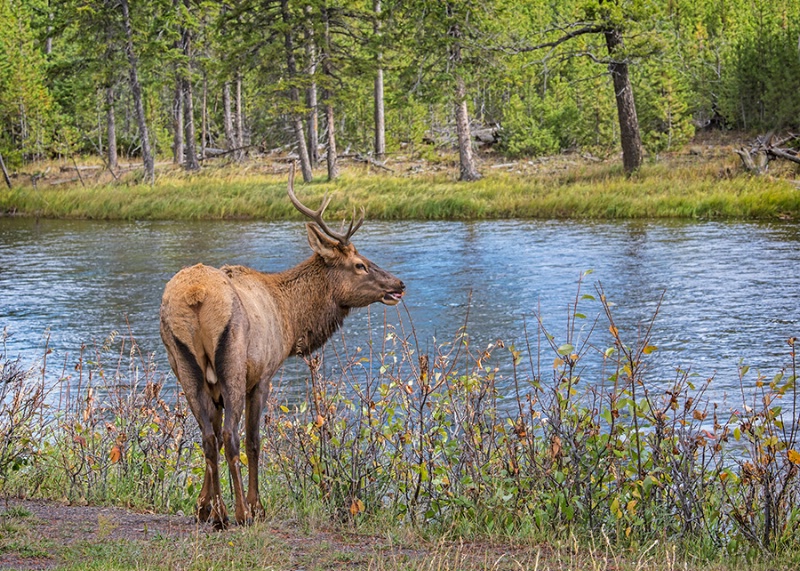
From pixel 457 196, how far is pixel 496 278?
12181 millimetres

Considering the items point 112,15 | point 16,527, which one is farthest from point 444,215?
point 16,527

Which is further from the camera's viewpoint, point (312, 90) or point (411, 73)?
point (312, 90)

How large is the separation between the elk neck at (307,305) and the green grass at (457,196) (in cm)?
2119

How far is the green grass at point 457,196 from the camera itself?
28.0m

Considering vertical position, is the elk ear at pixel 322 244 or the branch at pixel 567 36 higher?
the branch at pixel 567 36

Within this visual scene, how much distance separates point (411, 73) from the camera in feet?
113

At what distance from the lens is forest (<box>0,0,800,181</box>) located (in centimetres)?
3398

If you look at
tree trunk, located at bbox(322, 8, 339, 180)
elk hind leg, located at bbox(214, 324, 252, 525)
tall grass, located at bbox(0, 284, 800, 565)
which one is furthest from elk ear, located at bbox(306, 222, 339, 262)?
tree trunk, located at bbox(322, 8, 339, 180)

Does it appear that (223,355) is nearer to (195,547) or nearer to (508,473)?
(195,547)

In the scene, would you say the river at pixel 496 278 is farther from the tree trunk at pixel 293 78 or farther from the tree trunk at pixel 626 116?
the tree trunk at pixel 293 78

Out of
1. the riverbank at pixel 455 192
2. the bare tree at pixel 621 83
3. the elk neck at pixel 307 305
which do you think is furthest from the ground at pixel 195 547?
the bare tree at pixel 621 83

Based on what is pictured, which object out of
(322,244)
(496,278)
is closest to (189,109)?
(496,278)

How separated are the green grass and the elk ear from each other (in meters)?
21.1

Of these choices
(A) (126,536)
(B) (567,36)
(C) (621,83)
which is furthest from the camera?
(C) (621,83)
